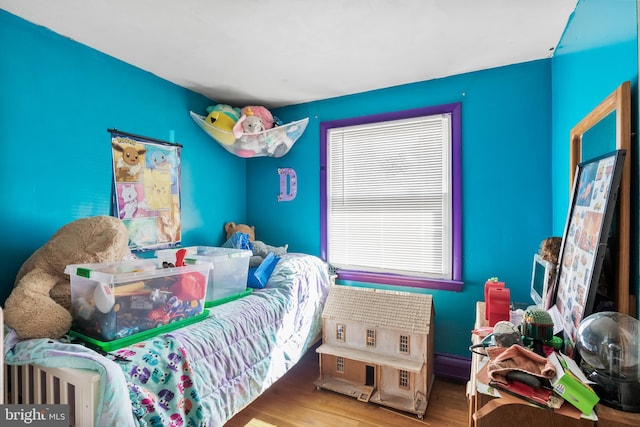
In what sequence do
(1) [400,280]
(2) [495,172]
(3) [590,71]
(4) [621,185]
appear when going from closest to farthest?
(4) [621,185] → (3) [590,71] → (2) [495,172] → (1) [400,280]

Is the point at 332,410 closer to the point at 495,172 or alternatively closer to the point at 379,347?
the point at 379,347

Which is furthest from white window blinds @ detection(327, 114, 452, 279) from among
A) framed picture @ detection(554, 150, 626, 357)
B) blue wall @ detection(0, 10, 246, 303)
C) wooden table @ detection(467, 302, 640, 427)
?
wooden table @ detection(467, 302, 640, 427)

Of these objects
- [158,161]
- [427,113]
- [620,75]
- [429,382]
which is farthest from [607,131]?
[158,161]

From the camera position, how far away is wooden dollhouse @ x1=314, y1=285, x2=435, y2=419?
207 centimetres

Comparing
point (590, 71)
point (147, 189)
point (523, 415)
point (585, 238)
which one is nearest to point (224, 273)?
point (147, 189)

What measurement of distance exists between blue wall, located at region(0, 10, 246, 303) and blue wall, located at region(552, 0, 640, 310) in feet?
8.23

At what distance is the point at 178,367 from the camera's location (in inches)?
53.6

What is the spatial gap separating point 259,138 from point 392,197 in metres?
1.20

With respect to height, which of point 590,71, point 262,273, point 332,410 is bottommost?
point 332,410

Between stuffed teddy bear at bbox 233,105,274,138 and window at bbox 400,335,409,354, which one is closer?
window at bbox 400,335,409,354

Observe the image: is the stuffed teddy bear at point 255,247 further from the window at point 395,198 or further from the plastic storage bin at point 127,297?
the plastic storage bin at point 127,297

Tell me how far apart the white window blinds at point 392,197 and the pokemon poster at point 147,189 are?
1.28m

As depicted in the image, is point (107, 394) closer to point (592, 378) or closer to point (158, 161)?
point (592, 378)

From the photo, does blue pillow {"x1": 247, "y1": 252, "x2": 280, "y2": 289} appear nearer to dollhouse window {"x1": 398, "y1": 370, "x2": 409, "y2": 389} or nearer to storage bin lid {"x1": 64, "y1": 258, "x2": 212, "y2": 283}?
storage bin lid {"x1": 64, "y1": 258, "x2": 212, "y2": 283}
